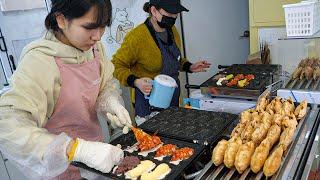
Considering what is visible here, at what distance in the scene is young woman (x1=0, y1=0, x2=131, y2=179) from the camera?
1.21 meters

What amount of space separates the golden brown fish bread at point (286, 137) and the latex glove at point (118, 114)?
80 centimetres

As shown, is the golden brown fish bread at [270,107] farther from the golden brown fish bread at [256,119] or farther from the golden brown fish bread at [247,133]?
the golden brown fish bread at [247,133]

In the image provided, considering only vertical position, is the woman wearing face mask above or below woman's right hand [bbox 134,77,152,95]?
above

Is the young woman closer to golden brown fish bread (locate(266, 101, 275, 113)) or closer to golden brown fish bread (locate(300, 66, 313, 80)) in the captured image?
golden brown fish bread (locate(266, 101, 275, 113))

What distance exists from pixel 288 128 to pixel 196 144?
1.40 feet

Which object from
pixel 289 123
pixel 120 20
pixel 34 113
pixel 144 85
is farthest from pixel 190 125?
pixel 120 20

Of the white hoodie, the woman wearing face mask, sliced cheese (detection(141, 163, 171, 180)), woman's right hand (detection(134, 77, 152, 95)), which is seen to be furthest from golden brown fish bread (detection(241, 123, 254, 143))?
the woman wearing face mask

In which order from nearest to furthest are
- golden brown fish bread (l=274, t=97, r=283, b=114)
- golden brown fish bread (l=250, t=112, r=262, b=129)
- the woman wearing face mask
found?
golden brown fish bread (l=250, t=112, r=262, b=129) → golden brown fish bread (l=274, t=97, r=283, b=114) → the woman wearing face mask

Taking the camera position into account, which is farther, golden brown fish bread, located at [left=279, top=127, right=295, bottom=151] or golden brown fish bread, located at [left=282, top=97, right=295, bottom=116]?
golden brown fish bread, located at [left=282, top=97, right=295, bottom=116]

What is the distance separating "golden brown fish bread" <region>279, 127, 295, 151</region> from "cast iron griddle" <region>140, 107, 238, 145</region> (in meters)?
0.30

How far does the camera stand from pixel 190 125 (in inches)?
61.9

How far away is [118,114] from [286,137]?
900 millimetres

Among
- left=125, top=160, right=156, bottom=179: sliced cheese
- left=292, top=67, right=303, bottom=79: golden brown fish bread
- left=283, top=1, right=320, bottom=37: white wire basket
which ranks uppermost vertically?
left=283, top=1, right=320, bottom=37: white wire basket

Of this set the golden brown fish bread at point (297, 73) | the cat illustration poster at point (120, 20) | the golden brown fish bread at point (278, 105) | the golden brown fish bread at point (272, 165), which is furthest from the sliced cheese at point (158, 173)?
the cat illustration poster at point (120, 20)
